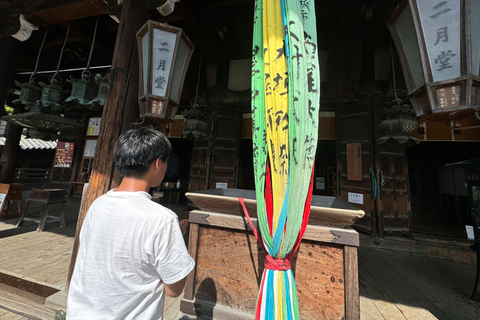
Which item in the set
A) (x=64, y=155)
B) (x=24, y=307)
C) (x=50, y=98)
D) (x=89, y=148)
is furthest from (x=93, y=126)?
(x=24, y=307)

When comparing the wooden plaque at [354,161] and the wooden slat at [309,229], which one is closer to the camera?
the wooden slat at [309,229]

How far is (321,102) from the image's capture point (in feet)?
16.9

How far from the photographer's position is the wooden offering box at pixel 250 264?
53.8 inches

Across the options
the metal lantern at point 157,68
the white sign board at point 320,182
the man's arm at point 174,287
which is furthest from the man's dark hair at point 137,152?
the white sign board at point 320,182

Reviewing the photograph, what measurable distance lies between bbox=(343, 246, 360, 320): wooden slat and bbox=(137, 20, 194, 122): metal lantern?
2409 millimetres

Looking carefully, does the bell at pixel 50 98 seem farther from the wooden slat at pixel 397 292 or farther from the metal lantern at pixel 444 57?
the wooden slat at pixel 397 292

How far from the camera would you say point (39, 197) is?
4.30m

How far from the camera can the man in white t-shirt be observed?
2.90 ft

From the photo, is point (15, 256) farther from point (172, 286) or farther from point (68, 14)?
point (68, 14)

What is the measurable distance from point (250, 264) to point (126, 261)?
108cm

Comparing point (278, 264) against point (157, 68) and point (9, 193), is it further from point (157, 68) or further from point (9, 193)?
point (9, 193)

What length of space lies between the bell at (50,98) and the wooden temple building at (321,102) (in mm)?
18

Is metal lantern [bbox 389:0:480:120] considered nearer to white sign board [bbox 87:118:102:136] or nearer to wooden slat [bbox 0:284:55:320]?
wooden slat [bbox 0:284:55:320]

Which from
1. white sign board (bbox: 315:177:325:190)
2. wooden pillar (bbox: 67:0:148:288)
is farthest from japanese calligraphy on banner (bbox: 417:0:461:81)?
white sign board (bbox: 315:177:325:190)
